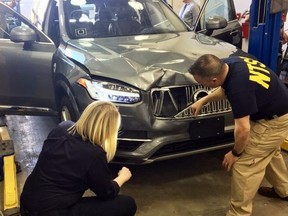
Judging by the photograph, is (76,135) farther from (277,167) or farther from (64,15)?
(64,15)

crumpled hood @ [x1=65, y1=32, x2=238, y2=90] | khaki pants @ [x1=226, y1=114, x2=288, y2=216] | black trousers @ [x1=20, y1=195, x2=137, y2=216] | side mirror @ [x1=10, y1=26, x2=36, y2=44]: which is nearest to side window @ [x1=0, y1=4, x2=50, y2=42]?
side mirror @ [x1=10, y1=26, x2=36, y2=44]

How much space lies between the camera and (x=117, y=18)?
13.9 feet

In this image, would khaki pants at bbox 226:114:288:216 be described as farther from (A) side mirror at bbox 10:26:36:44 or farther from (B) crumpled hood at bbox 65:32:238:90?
(A) side mirror at bbox 10:26:36:44

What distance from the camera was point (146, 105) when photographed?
9.76 feet

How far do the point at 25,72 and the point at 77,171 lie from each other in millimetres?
2106

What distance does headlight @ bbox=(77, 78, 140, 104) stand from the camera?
2.99 meters

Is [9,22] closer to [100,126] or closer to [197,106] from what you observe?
[197,106]

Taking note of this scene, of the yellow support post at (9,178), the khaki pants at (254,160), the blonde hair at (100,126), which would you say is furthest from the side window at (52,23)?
the khaki pants at (254,160)

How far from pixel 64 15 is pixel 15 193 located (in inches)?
74.0

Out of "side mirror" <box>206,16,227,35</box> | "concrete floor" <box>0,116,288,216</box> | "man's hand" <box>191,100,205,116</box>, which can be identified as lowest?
"concrete floor" <box>0,116,288,216</box>

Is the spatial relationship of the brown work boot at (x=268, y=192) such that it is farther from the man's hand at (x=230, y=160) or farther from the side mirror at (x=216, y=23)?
the side mirror at (x=216, y=23)

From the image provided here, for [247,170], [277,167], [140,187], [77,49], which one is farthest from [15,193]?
[277,167]

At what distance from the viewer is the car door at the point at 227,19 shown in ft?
17.2

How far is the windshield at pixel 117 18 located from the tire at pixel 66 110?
2.30ft
